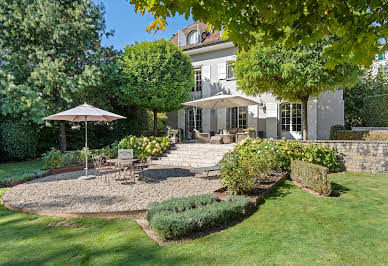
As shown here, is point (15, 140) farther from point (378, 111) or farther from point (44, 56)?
point (378, 111)

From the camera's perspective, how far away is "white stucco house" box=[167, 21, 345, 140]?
16.2 meters

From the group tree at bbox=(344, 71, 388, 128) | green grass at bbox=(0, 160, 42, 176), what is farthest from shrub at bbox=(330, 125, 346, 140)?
green grass at bbox=(0, 160, 42, 176)

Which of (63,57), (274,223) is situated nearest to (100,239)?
(274,223)

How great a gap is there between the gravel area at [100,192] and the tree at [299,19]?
169 inches

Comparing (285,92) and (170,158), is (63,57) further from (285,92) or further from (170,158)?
(285,92)

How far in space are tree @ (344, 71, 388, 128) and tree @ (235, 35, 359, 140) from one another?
35.3 ft

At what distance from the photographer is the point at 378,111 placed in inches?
680

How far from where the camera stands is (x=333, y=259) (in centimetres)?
351

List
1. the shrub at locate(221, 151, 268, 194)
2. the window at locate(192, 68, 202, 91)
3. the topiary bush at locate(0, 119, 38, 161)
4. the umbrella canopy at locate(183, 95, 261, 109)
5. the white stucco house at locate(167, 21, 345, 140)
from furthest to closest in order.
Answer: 1. the window at locate(192, 68, 202, 91)
2. the white stucco house at locate(167, 21, 345, 140)
3. the umbrella canopy at locate(183, 95, 261, 109)
4. the topiary bush at locate(0, 119, 38, 161)
5. the shrub at locate(221, 151, 268, 194)

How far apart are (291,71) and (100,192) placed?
934 cm

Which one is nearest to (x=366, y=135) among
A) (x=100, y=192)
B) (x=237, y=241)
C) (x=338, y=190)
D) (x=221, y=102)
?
(x=338, y=190)

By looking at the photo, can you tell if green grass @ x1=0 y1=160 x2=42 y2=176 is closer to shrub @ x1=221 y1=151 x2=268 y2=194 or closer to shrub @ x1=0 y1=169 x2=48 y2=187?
A: shrub @ x1=0 y1=169 x2=48 y2=187

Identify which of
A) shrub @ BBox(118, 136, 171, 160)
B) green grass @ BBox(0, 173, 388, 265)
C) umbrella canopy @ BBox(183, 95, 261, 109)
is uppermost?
umbrella canopy @ BBox(183, 95, 261, 109)

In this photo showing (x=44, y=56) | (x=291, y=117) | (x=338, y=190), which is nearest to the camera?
(x=338, y=190)
